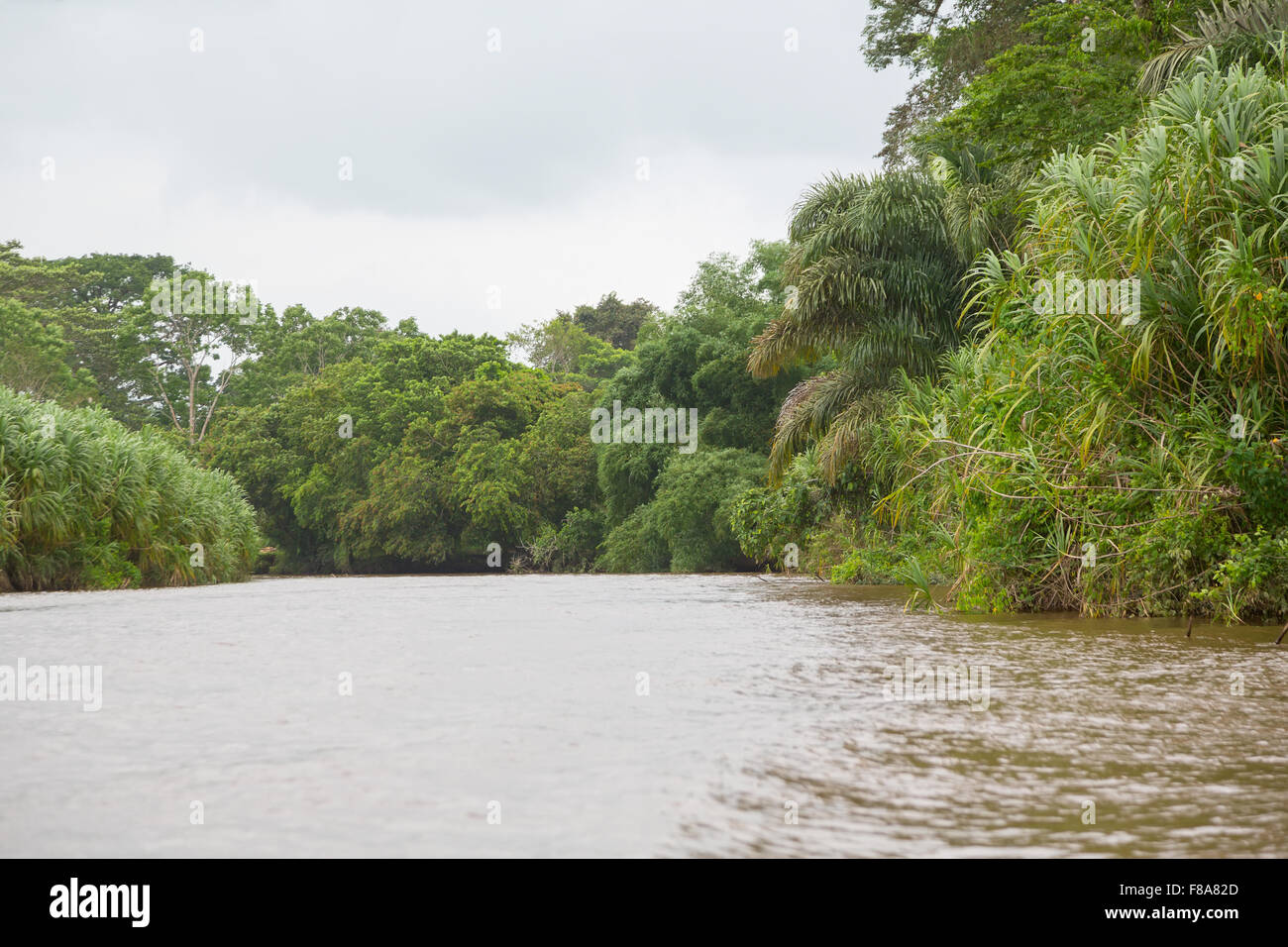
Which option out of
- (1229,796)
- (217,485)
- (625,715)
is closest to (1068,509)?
(625,715)

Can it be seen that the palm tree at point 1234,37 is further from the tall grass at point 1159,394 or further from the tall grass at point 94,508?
the tall grass at point 94,508

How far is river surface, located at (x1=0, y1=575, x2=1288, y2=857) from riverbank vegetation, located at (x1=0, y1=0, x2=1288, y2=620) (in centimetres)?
152

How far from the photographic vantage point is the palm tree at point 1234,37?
10.7 m

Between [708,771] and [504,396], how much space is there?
111 feet

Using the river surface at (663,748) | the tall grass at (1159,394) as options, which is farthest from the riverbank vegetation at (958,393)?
the river surface at (663,748)

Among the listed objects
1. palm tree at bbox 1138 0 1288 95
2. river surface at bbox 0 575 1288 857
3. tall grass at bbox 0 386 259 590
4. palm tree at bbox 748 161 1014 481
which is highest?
palm tree at bbox 1138 0 1288 95

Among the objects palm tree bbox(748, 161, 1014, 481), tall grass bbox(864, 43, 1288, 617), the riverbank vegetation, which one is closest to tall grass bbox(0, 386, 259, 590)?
the riverbank vegetation

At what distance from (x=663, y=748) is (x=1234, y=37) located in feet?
33.4

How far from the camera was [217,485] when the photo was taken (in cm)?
2212

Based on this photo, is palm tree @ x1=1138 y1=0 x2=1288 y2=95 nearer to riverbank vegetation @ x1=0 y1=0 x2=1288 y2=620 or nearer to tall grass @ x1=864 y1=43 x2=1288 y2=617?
riverbank vegetation @ x1=0 y1=0 x2=1288 y2=620

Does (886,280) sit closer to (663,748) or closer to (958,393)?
(958,393)

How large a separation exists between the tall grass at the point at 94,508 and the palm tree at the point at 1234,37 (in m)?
14.2

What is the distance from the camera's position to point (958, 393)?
37.4 feet

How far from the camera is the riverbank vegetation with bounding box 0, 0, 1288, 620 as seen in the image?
26.7 feet
